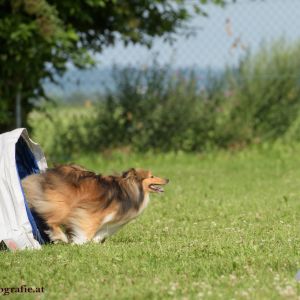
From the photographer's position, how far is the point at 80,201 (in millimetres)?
7098

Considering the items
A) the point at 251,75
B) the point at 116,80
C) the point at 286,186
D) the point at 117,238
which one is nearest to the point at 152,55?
the point at 116,80

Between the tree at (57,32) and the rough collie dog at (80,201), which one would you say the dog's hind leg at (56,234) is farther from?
the tree at (57,32)

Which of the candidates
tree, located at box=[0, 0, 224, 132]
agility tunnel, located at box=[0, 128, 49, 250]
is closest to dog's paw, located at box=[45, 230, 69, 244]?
agility tunnel, located at box=[0, 128, 49, 250]

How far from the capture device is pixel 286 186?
37.3 feet

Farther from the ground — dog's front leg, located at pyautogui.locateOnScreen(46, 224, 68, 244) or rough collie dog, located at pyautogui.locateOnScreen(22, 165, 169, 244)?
rough collie dog, located at pyautogui.locateOnScreen(22, 165, 169, 244)

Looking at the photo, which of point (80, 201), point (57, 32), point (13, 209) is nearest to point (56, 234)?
point (80, 201)

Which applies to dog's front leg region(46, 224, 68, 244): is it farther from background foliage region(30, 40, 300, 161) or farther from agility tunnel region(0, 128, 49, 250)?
background foliage region(30, 40, 300, 161)

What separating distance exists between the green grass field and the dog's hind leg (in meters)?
0.27

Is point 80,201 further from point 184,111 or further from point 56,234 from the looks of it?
point 184,111

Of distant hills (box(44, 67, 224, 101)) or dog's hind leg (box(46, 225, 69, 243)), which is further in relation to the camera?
distant hills (box(44, 67, 224, 101))

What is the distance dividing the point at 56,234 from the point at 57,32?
5.88 meters

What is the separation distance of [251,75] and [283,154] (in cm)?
160

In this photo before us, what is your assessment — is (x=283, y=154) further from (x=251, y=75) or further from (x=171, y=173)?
(x=171, y=173)

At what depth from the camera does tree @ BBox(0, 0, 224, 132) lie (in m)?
12.4
